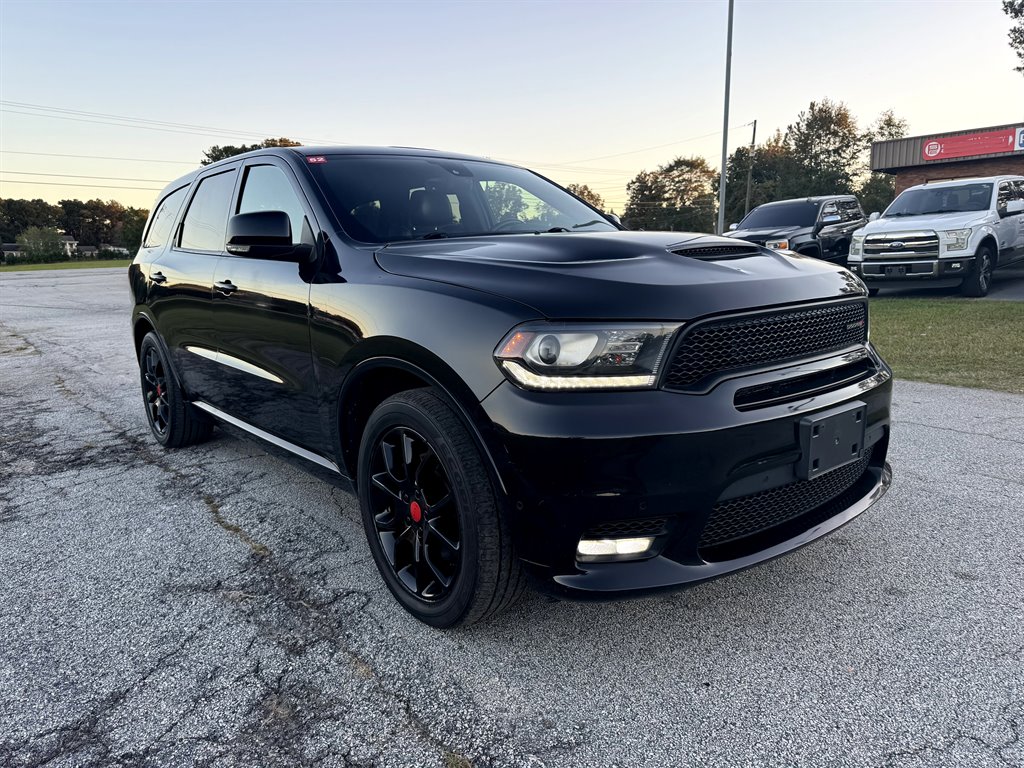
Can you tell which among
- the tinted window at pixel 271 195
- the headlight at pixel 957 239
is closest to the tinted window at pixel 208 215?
the tinted window at pixel 271 195

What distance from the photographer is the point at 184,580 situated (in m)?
2.82

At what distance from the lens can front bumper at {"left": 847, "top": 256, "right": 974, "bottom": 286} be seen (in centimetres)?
1105

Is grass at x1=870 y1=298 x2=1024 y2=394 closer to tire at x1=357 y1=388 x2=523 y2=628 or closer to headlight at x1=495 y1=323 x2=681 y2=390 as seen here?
headlight at x1=495 y1=323 x2=681 y2=390

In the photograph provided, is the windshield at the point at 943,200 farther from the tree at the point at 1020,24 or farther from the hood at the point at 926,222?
the tree at the point at 1020,24

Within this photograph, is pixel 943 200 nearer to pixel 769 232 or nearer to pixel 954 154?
pixel 769 232

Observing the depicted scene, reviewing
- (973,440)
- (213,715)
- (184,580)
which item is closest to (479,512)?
(213,715)

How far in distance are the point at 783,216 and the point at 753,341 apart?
42.4 ft

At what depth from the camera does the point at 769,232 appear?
1300 cm

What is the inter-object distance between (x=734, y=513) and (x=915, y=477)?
216cm

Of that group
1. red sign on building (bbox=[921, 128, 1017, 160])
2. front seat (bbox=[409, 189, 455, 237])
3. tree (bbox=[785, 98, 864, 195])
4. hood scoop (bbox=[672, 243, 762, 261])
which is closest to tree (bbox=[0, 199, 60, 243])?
tree (bbox=[785, 98, 864, 195])

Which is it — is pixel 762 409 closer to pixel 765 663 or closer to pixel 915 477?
pixel 765 663

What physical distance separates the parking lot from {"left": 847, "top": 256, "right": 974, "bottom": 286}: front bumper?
8.93 meters

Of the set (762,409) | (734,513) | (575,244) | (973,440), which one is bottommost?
(973,440)

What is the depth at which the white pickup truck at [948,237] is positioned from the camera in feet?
36.3
